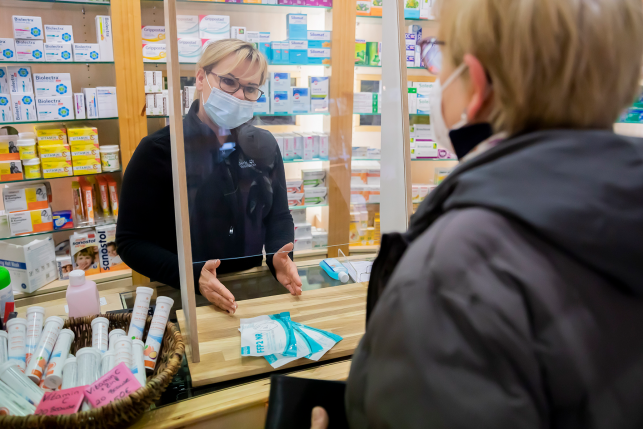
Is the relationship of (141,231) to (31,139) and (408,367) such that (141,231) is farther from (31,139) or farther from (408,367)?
(31,139)

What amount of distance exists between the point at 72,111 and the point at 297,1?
7.14ft

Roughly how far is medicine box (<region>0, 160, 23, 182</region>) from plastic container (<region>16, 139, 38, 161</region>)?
6 centimetres

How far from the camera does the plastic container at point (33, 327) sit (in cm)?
100

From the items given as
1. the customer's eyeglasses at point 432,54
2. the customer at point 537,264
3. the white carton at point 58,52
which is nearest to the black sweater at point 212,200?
the customer's eyeglasses at point 432,54

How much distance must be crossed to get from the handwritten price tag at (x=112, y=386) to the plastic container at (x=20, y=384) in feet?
0.34

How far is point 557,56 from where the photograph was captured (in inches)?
20.5

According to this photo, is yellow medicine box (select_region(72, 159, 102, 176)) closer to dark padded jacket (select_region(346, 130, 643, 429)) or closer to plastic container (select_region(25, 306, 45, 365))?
plastic container (select_region(25, 306, 45, 365))

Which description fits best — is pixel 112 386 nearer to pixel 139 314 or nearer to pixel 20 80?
pixel 139 314

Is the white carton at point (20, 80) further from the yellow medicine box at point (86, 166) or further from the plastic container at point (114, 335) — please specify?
the plastic container at point (114, 335)

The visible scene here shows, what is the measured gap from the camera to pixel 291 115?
4.52ft

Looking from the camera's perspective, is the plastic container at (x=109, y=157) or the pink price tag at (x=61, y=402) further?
the plastic container at (x=109, y=157)

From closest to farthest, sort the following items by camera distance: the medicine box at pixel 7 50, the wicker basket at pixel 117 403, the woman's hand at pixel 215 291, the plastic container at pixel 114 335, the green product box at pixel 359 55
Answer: the wicker basket at pixel 117 403, the plastic container at pixel 114 335, the woman's hand at pixel 215 291, the green product box at pixel 359 55, the medicine box at pixel 7 50

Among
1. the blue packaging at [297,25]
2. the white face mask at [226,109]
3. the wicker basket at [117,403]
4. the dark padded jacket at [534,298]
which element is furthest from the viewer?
the blue packaging at [297,25]

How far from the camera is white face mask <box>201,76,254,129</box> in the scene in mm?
1228
